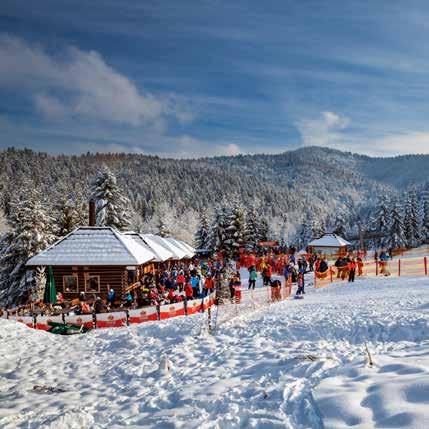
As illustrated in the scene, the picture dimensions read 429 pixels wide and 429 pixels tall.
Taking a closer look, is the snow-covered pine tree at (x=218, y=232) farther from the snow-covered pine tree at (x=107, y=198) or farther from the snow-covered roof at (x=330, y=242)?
the snow-covered pine tree at (x=107, y=198)

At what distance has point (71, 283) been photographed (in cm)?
2188

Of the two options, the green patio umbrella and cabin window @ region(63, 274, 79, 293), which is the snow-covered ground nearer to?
the green patio umbrella

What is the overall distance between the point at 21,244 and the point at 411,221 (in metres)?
53.4

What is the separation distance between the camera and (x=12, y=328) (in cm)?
1394

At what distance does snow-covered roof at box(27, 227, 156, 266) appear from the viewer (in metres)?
21.1

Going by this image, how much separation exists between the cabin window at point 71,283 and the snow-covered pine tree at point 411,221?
51.0 m

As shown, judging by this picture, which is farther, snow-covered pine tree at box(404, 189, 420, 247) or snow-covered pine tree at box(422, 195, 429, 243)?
snow-covered pine tree at box(422, 195, 429, 243)

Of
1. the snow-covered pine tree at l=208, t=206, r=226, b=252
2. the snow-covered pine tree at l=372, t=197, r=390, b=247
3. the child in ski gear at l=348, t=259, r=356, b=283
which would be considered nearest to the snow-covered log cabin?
the child in ski gear at l=348, t=259, r=356, b=283

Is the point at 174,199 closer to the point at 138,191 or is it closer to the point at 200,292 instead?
the point at 138,191

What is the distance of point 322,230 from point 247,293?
193ft

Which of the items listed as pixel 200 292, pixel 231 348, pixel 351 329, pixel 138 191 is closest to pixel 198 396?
pixel 231 348

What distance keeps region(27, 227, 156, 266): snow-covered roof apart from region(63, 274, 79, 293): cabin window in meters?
1.14

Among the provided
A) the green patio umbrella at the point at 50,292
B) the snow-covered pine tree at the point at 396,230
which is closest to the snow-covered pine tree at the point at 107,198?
the green patio umbrella at the point at 50,292

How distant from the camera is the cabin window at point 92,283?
21828 mm
